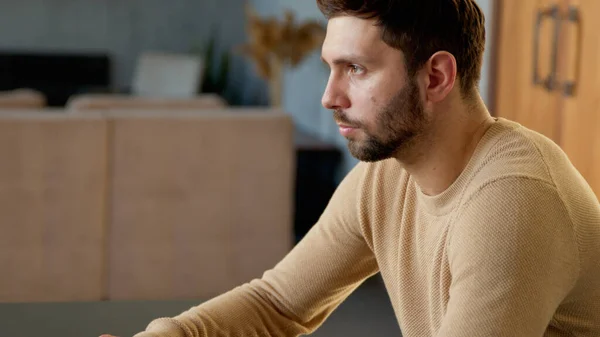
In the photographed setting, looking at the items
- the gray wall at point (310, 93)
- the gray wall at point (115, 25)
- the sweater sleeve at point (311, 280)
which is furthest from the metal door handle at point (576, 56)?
the gray wall at point (115, 25)

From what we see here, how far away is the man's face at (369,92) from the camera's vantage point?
1.12 metres

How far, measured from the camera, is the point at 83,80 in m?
8.27

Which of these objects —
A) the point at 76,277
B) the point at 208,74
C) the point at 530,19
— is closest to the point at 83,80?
the point at 208,74

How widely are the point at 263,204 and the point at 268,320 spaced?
87.5 inches

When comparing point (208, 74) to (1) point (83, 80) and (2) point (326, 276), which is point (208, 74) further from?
(2) point (326, 276)

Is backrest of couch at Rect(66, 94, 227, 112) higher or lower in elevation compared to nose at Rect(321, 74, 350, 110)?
lower

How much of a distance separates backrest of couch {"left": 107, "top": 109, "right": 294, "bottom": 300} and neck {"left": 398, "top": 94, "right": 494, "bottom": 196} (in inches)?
90.6

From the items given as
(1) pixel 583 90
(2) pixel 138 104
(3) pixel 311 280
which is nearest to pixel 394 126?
(3) pixel 311 280

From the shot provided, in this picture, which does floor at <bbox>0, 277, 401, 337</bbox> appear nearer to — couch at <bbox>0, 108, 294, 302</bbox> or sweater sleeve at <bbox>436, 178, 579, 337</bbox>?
sweater sleeve at <bbox>436, 178, 579, 337</bbox>

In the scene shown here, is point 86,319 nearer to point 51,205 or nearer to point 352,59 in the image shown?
point 352,59

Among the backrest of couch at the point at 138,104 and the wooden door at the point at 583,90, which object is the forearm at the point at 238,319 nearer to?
the wooden door at the point at 583,90

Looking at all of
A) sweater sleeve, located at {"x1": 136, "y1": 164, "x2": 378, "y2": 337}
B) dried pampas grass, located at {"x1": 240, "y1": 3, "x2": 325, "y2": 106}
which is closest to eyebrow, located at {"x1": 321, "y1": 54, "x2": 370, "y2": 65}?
sweater sleeve, located at {"x1": 136, "y1": 164, "x2": 378, "y2": 337}

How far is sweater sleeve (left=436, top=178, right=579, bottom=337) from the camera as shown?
3.21 feet

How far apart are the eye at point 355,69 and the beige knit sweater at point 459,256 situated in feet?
0.55
